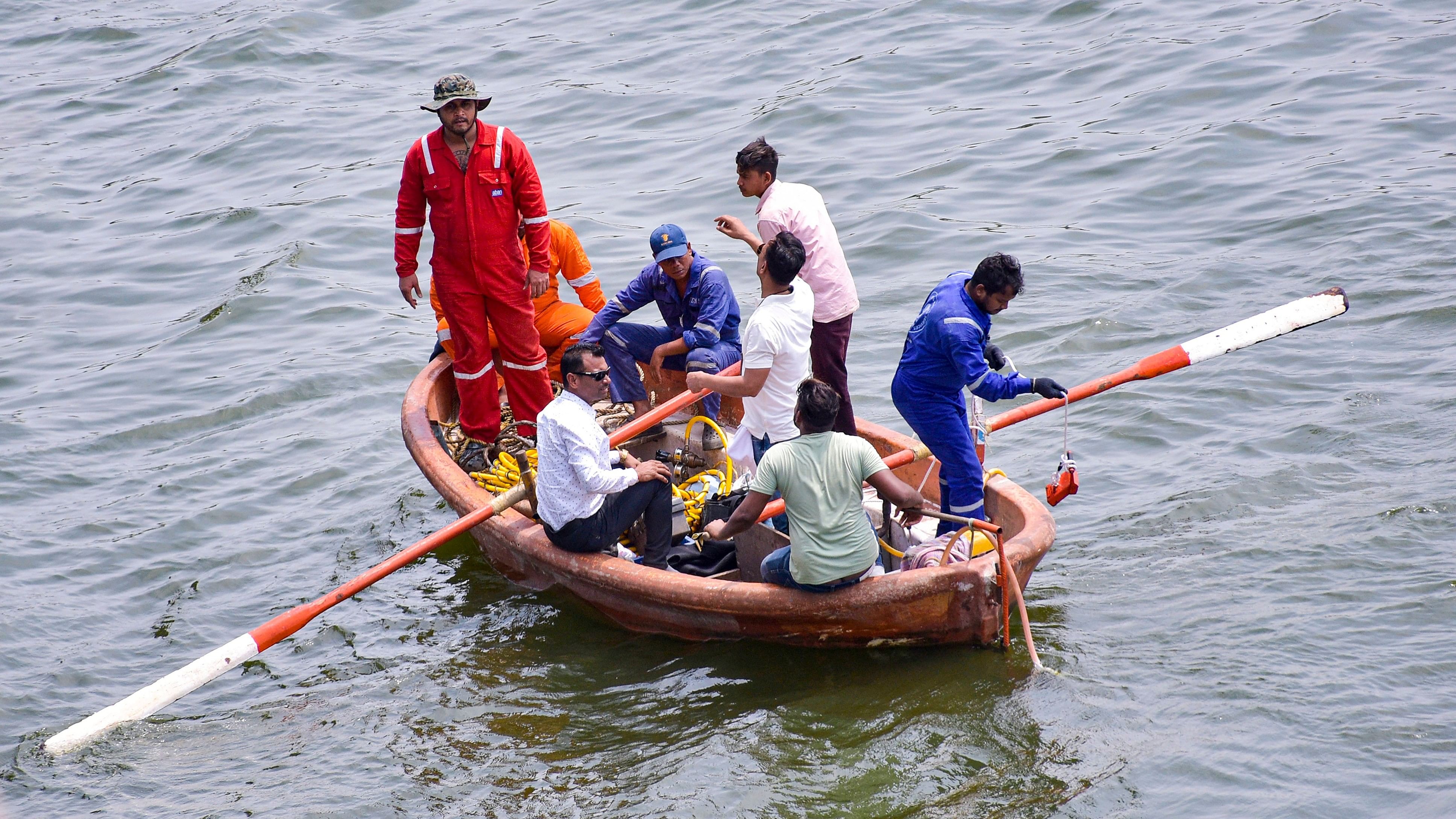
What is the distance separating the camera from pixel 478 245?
7363 millimetres

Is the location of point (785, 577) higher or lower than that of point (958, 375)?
lower

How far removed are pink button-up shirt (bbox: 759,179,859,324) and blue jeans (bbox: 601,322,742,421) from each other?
1149 millimetres

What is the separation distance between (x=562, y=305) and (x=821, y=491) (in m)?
3.46

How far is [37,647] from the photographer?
7355mm

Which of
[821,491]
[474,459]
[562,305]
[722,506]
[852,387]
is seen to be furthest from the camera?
[852,387]

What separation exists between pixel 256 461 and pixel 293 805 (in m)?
4.33

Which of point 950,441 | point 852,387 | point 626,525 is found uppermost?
point 950,441

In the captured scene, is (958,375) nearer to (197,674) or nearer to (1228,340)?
(1228,340)

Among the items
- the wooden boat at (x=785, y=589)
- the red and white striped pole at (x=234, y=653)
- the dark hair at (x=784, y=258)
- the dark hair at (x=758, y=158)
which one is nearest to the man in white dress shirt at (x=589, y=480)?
the wooden boat at (x=785, y=589)

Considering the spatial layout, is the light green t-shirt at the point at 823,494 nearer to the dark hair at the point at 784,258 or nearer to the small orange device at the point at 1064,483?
the dark hair at the point at 784,258

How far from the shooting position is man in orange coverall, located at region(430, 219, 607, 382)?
817cm

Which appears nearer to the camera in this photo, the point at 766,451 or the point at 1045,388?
the point at 1045,388

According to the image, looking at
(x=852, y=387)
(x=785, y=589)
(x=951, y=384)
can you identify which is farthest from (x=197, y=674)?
(x=852, y=387)

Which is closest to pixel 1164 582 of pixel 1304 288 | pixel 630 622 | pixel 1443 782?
pixel 1443 782
